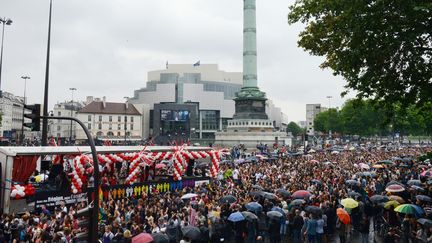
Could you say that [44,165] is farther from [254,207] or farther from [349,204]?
[349,204]

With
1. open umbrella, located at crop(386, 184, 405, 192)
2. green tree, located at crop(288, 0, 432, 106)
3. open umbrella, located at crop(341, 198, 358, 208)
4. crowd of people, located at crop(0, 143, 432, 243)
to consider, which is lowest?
crowd of people, located at crop(0, 143, 432, 243)

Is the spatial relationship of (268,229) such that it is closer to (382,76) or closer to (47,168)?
(382,76)

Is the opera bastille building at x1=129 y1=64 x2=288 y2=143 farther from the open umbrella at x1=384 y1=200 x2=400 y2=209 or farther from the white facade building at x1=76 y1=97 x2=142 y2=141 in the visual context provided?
the open umbrella at x1=384 y1=200 x2=400 y2=209

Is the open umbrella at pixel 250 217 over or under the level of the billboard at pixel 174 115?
under

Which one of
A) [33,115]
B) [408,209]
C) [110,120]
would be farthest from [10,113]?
[408,209]

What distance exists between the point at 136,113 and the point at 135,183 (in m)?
88.7

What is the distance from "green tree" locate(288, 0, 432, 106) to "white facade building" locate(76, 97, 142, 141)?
292 ft

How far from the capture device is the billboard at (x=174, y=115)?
107m

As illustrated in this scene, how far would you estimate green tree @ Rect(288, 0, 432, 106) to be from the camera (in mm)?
14508

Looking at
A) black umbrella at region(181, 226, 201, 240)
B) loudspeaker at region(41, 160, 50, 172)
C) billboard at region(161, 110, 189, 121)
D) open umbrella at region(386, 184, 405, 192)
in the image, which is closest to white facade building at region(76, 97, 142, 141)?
billboard at region(161, 110, 189, 121)

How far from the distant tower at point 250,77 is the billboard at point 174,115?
962 inches

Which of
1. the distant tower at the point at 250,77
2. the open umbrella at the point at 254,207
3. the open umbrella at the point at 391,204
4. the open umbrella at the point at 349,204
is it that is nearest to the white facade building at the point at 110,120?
the distant tower at the point at 250,77

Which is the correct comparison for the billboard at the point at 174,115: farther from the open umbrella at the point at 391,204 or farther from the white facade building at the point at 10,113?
the open umbrella at the point at 391,204

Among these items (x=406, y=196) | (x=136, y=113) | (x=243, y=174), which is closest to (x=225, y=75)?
(x=136, y=113)
